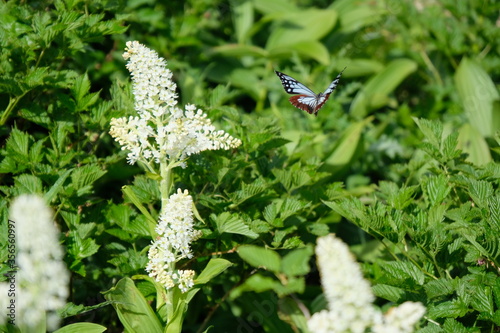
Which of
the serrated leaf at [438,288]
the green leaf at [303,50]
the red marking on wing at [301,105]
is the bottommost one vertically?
the green leaf at [303,50]

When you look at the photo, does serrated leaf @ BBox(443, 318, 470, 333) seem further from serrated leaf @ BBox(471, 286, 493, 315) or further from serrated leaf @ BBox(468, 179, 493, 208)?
serrated leaf @ BBox(468, 179, 493, 208)

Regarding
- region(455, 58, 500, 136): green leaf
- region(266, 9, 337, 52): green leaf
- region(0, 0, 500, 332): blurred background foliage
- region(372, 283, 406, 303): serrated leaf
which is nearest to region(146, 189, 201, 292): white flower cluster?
region(0, 0, 500, 332): blurred background foliage

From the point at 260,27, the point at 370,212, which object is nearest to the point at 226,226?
the point at 370,212

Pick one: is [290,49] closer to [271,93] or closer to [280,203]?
[271,93]

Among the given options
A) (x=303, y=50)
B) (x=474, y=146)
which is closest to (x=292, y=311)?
(x=474, y=146)

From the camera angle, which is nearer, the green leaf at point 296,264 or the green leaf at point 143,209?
the green leaf at point 296,264


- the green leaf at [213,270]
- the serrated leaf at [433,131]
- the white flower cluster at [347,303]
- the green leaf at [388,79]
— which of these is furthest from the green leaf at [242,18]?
the white flower cluster at [347,303]

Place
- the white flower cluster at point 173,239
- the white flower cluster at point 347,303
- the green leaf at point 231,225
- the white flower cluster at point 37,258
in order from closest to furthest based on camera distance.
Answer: the white flower cluster at point 347,303 < the white flower cluster at point 37,258 < the white flower cluster at point 173,239 < the green leaf at point 231,225

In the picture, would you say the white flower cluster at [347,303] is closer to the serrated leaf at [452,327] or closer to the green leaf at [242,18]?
the serrated leaf at [452,327]
